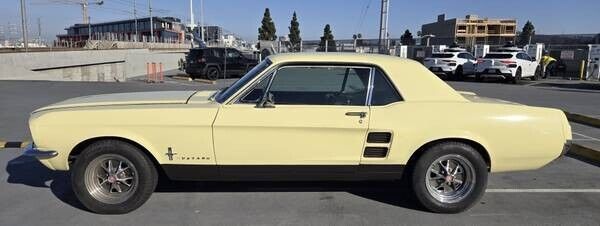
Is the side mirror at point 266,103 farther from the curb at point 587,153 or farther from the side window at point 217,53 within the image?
the side window at point 217,53

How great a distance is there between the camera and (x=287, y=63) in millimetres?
4234

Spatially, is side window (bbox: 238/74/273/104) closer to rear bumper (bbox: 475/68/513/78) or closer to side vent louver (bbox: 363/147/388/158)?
side vent louver (bbox: 363/147/388/158)

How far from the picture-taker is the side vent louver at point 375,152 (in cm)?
416

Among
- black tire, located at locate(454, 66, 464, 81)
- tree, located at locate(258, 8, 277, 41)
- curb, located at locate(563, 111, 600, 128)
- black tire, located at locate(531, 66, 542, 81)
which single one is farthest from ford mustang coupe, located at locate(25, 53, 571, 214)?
tree, located at locate(258, 8, 277, 41)

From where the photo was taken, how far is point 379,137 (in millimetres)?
4117

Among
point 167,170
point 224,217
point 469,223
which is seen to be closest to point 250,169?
point 224,217

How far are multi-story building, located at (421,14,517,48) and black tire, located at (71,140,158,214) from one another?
68.6 metres

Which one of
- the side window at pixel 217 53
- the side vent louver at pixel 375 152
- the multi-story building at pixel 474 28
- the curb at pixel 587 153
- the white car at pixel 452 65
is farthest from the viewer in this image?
the multi-story building at pixel 474 28

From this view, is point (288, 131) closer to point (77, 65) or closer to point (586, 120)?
point (586, 120)

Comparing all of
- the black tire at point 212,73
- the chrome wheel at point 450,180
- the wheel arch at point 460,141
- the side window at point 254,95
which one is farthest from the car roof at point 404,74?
the black tire at point 212,73

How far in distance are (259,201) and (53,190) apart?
2.21 meters

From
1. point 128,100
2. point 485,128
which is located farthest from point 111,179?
point 485,128

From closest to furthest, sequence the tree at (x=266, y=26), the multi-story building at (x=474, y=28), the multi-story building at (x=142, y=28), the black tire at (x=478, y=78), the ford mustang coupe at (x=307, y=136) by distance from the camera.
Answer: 1. the ford mustang coupe at (x=307, y=136)
2. the black tire at (x=478, y=78)
3. the tree at (x=266, y=26)
4. the multi-story building at (x=474, y=28)
5. the multi-story building at (x=142, y=28)

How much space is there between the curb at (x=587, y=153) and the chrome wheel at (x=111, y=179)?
571cm
